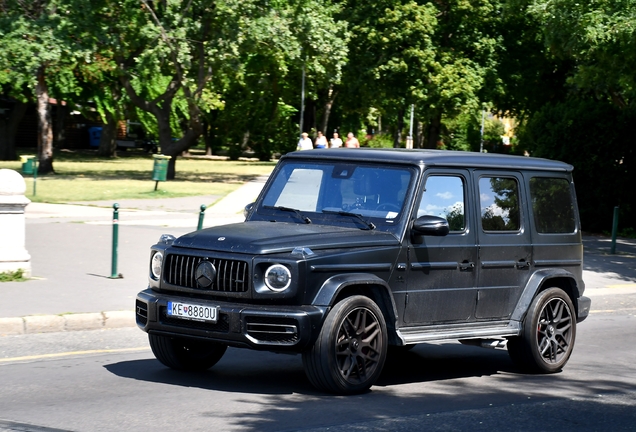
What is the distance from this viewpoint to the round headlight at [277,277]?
6.93 m

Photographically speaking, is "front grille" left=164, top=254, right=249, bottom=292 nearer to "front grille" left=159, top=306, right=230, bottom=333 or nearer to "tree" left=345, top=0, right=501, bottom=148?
"front grille" left=159, top=306, right=230, bottom=333

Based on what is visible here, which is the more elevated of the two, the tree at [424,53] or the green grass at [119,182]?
the tree at [424,53]

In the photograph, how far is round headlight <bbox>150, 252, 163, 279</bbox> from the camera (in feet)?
24.8

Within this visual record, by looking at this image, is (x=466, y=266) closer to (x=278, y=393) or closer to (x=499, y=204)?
(x=499, y=204)

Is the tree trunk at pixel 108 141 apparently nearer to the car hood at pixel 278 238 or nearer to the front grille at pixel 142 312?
the front grille at pixel 142 312

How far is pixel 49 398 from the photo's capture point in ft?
22.8

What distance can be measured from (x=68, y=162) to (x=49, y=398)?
4655 cm

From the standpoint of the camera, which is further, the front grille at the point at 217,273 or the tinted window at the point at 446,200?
the tinted window at the point at 446,200

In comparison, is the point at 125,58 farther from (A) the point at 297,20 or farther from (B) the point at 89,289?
(B) the point at 89,289

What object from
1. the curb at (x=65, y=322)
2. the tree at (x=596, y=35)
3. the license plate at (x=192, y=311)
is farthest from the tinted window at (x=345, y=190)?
the tree at (x=596, y=35)

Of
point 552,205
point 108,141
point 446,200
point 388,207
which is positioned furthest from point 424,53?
point 388,207

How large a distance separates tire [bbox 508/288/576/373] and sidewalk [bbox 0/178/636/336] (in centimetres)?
420

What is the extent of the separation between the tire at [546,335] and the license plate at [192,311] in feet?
9.66

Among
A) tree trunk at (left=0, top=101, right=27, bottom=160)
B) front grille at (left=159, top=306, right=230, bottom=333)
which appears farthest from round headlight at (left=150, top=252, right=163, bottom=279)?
tree trunk at (left=0, top=101, right=27, bottom=160)
